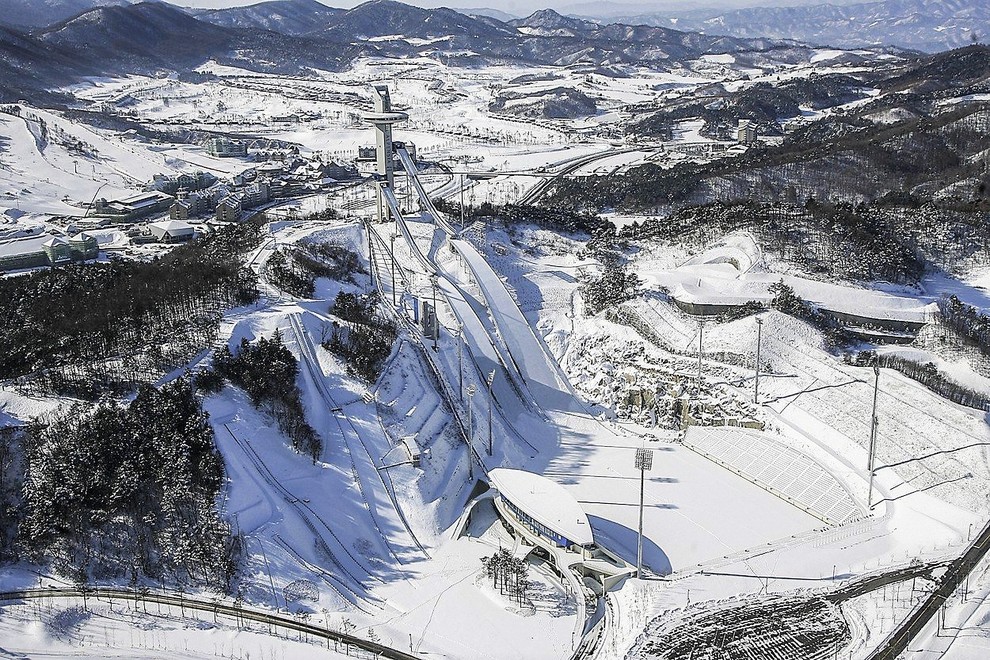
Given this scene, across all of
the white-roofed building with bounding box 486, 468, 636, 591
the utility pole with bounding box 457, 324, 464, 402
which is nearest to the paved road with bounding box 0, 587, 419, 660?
the white-roofed building with bounding box 486, 468, 636, 591

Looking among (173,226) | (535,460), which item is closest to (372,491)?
(535,460)

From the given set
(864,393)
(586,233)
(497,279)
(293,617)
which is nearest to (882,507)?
(864,393)

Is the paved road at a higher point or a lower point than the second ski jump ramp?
lower

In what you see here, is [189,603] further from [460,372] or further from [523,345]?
[523,345]

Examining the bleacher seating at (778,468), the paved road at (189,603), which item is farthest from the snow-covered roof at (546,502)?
the bleacher seating at (778,468)

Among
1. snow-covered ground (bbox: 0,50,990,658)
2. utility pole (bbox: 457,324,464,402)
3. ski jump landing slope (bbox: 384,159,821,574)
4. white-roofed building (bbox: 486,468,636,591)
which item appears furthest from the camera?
utility pole (bbox: 457,324,464,402)

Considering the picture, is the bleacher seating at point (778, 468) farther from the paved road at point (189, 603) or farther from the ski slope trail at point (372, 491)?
the paved road at point (189, 603)

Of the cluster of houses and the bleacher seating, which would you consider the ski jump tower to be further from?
the bleacher seating
